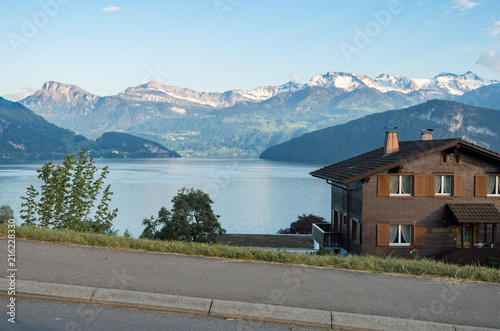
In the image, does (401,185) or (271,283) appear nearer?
(271,283)

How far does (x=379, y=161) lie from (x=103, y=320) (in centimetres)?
2546

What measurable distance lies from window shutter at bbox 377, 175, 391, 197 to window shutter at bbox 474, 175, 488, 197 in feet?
18.3

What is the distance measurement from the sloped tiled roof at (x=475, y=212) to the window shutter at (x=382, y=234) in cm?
407

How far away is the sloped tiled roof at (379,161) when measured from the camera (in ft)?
88.5

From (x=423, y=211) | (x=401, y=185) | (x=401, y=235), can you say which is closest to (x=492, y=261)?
(x=423, y=211)

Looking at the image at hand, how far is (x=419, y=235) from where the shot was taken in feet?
89.5

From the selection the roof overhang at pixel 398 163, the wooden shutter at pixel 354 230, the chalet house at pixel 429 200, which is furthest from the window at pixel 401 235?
the roof overhang at pixel 398 163

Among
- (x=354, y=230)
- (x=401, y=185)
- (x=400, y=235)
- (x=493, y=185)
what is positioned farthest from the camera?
(x=354, y=230)

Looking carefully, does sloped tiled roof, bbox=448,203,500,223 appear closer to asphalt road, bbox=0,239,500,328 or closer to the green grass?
the green grass

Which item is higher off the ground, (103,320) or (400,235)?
(103,320)

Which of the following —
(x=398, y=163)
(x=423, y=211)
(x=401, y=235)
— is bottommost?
(x=401, y=235)

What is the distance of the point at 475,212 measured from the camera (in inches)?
1054

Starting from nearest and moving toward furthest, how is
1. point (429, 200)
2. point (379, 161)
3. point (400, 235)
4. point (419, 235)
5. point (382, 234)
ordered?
point (382, 234)
point (419, 235)
point (429, 200)
point (400, 235)
point (379, 161)

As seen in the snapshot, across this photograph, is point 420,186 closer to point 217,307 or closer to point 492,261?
point 492,261
